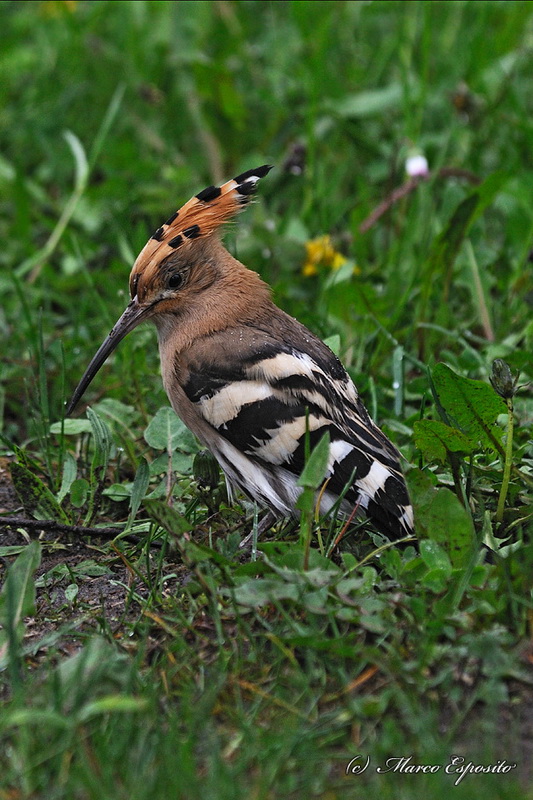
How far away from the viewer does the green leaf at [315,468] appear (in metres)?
2.31

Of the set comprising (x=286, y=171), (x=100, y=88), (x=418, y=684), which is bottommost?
(x=418, y=684)

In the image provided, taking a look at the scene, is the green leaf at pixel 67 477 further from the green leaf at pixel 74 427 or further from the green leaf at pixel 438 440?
the green leaf at pixel 438 440

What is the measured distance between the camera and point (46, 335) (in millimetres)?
4074

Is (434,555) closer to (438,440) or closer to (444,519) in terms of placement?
(444,519)

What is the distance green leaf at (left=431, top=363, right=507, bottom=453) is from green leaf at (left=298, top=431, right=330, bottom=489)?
0.55m

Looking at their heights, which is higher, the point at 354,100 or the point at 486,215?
the point at 354,100

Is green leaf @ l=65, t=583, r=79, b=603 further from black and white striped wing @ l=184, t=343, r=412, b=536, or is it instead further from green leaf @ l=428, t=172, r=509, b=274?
green leaf @ l=428, t=172, r=509, b=274

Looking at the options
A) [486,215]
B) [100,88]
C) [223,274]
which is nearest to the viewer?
[223,274]

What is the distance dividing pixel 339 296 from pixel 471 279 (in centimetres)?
53

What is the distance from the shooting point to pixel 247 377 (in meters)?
2.89

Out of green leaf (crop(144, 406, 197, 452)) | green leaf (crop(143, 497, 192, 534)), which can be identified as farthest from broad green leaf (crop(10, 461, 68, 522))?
green leaf (crop(143, 497, 192, 534))

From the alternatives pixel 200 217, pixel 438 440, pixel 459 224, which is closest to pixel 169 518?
pixel 438 440

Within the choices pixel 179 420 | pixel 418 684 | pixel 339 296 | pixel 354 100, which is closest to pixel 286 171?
pixel 354 100

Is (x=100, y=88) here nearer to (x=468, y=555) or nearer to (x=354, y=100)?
(x=354, y=100)
